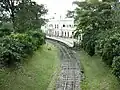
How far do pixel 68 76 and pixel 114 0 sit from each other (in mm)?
15877

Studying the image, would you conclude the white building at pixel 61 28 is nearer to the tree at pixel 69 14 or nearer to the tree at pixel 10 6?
the tree at pixel 69 14

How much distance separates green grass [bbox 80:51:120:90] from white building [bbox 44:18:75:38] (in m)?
44.2

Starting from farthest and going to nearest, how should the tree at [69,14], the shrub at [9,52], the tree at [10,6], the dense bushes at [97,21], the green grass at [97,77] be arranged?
1. the tree at [69,14]
2. the tree at [10,6]
3. the dense bushes at [97,21]
4. the shrub at [9,52]
5. the green grass at [97,77]

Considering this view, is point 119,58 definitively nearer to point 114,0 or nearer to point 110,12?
point 110,12

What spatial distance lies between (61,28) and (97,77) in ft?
193

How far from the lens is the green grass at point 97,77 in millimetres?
20483

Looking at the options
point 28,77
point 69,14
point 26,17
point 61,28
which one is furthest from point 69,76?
point 69,14

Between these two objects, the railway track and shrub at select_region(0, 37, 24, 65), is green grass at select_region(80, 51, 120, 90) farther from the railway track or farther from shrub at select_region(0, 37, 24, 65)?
shrub at select_region(0, 37, 24, 65)

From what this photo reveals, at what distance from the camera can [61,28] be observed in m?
82.0

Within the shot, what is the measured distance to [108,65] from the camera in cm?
2445

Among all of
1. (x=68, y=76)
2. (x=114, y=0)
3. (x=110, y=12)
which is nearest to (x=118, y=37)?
(x=68, y=76)

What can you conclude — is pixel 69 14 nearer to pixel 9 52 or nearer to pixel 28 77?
pixel 28 77

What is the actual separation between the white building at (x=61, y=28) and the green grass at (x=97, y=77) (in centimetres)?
4419

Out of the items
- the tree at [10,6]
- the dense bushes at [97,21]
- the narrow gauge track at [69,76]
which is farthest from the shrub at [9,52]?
the tree at [10,6]
